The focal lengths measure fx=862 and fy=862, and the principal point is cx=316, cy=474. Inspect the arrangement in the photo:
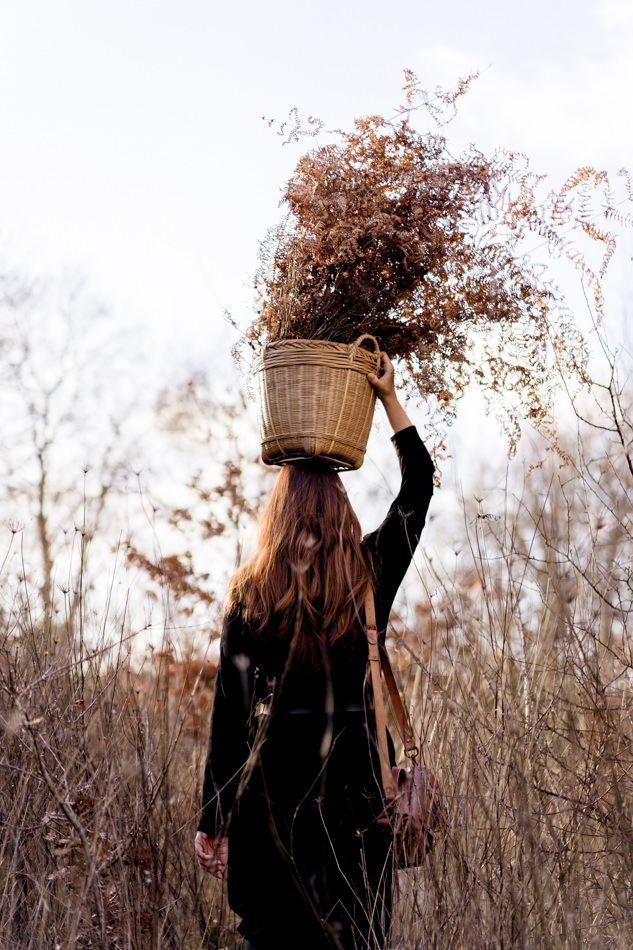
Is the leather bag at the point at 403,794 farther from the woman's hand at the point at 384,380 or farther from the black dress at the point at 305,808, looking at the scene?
the woman's hand at the point at 384,380

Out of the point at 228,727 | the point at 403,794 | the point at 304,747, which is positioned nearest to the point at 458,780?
the point at 403,794

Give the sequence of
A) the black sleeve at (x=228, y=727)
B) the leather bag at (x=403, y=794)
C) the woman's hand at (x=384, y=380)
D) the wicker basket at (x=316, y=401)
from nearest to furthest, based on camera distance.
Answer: the leather bag at (x=403, y=794)
the black sleeve at (x=228, y=727)
the wicker basket at (x=316, y=401)
the woman's hand at (x=384, y=380)

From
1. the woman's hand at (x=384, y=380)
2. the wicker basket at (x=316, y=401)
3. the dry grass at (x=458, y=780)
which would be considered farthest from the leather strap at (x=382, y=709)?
the woman's hand at (x=384, y=380)

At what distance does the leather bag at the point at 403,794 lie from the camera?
7.05ft

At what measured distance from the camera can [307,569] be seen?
88.0 inches

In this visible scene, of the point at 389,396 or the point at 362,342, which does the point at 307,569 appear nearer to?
the point at 389,396

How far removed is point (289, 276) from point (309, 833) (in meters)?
1.60

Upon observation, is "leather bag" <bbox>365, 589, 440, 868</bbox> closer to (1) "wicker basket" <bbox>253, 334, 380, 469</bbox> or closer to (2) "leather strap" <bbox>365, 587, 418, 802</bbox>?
(2) "leather strap" <bbox>365, 587, 418, 802</bbox>

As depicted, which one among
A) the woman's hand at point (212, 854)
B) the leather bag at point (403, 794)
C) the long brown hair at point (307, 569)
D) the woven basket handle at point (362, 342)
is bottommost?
the woman's hand at point (212, 854)

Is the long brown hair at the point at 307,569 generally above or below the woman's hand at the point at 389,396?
below

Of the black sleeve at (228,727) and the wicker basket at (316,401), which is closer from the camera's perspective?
the black sleeve at (228,727)

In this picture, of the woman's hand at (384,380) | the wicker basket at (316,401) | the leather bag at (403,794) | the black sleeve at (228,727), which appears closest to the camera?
the leather bag at (403,794)

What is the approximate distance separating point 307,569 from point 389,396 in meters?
0.65

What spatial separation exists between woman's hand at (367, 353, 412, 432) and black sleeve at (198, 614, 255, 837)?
2.44ft
